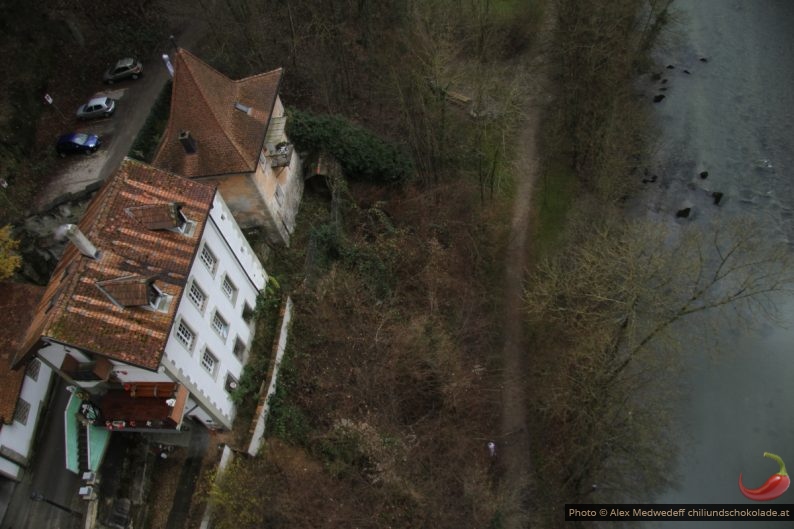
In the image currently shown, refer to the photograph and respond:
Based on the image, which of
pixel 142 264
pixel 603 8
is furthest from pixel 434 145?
pixel 142 264

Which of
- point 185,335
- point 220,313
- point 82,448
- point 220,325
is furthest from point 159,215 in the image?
point 82,448

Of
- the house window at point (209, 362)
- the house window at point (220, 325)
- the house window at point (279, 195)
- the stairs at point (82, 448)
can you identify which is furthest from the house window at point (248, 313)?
the stairs at point (82, 448)

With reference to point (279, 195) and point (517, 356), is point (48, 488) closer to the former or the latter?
point (279, 195)

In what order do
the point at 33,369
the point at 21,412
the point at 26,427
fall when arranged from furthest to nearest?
the point at 33,369
the point at 26,427
the point at 21,412

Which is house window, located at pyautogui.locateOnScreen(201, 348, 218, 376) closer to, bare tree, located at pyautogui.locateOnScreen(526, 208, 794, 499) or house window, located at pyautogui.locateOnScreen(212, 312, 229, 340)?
house window, located at pyautogui.locateOnScreen(212, 312, 229, 340)

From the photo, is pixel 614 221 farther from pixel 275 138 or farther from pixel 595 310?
pixel 275 138

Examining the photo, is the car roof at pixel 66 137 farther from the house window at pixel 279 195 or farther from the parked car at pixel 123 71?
the house window at pixel 279 195
